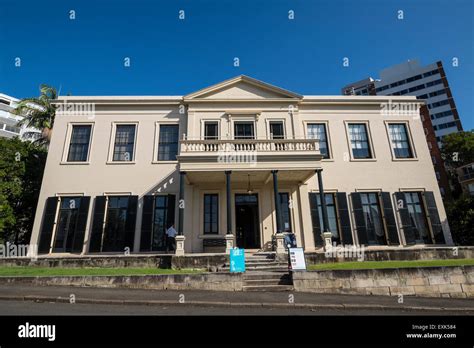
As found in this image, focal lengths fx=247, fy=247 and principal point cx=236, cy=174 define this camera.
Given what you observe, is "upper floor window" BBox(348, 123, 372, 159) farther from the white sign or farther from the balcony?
the white sign

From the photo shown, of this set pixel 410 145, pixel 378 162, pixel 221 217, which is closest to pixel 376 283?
pixel 221 217

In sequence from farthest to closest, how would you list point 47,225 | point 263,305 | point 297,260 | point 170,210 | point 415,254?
point 170,210 < point 47,225 < point 415,254 < point 297,260 < point 263,305

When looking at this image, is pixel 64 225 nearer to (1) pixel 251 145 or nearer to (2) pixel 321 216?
(1) pixel 251 145

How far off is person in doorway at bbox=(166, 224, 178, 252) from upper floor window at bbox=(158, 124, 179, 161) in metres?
4.41

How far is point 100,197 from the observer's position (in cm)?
1409

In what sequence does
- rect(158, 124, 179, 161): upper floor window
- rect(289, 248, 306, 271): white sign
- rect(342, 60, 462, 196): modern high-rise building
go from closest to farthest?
rect(289, 248, 306, 271): white sign < rect(158, 124, 179, 161): upper floor window < rect(342, 60, 462, 196): modern high-rise building

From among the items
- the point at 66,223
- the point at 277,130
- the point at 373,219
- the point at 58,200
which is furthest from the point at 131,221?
the point at 373,219

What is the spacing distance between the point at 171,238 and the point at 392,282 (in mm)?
10086

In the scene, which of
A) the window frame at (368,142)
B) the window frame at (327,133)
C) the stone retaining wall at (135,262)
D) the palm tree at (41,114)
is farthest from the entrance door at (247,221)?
the palm tree at (41,114)

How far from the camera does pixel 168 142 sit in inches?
610

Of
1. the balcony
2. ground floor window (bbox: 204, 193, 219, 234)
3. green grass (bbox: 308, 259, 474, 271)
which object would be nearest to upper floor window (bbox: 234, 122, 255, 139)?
the balcony

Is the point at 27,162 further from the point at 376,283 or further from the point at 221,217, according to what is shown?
the point at 376,283

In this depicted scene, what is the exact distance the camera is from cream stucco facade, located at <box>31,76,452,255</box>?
13234mm

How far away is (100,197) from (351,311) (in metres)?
13.4
